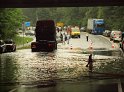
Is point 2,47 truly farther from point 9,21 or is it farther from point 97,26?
point 97,26

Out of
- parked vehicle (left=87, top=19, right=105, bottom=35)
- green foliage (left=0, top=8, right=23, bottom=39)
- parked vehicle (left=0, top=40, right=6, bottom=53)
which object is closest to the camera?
parked vehicle (left=0, top=40, right=6, bottom=53)

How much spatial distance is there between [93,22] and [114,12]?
6317 millimetres

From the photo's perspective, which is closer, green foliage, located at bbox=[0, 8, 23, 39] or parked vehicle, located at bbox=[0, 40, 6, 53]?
parked vehicle, located at bbox=[0, 40, 6, 53]

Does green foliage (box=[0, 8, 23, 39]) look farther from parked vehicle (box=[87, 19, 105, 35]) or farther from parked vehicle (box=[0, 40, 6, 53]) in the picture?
parked vehicle (box=[87, 19, 105, 35])

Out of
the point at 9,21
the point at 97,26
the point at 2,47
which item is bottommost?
the point at 2,47

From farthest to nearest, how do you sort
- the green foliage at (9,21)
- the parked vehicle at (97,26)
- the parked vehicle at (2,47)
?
1. the parked vehicle at (97,26)
2. the green foliage at (9,21)
3. the parked vehicle at (2,47)

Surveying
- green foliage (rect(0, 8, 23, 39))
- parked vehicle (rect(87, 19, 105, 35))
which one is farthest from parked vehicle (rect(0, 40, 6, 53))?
parked vehicle (rect(87, 19, 105, 35))

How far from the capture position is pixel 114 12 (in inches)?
3873

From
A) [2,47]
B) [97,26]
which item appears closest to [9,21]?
[2,47]

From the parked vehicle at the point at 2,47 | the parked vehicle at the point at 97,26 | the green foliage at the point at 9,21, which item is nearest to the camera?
the parked vehicle at the point at 2,47

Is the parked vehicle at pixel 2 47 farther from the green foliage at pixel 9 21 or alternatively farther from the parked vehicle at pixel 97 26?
the parked vehicle at pixel 97 26

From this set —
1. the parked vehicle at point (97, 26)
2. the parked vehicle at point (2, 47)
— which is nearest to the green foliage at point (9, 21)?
the parked vehicle at point (2, 47)

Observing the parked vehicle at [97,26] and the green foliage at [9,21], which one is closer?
the green foliage at [9,21]

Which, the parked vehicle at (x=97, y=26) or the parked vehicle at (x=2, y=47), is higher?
the parked vehicle at (x=97, y=26)
